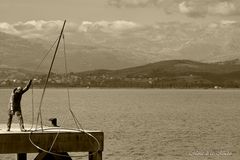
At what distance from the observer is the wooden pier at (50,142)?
78.2 feet

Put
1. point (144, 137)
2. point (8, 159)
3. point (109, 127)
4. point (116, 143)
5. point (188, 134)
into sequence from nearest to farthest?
point (8, 159)
point (116, 143)
point (144, 137)
point (188, 134)
point (109, 127)

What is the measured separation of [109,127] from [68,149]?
2139 inches

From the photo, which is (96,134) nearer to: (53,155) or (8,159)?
(53,155)

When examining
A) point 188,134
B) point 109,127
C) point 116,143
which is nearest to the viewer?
point 116,143

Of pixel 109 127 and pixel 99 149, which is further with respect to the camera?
pixel 109 127

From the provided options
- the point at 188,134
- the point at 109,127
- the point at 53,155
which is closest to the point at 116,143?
the point at 188,134

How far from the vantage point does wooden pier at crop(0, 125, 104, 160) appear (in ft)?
78.2

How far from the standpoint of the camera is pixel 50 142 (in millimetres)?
24359

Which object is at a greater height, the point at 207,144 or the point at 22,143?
the point at 22,143

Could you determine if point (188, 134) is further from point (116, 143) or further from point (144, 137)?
point (116, 143)

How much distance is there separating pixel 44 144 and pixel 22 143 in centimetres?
96

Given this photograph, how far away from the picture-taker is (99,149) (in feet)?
82.3

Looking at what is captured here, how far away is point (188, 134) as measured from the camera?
6981 cm

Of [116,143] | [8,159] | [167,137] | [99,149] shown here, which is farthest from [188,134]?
[99,149]
